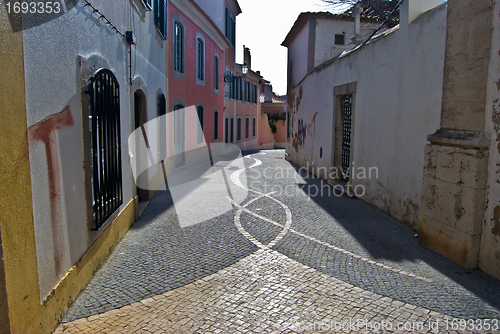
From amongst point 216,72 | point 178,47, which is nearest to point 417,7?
point 178,47

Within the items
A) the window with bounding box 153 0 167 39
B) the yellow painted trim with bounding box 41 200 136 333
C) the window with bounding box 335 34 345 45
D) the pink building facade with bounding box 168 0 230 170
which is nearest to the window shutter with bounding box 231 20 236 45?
the pink building facade with bounding box 168 0 230 170

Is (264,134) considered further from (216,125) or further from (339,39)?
(339,39)

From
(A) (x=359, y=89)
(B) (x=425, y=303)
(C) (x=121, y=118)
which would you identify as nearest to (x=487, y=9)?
(B) (x=425, y=303)

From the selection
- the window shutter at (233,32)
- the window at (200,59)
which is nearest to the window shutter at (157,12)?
the window at (200,59)

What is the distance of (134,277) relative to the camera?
4.44 m

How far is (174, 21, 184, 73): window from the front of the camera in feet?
42.5

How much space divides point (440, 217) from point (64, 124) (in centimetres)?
485

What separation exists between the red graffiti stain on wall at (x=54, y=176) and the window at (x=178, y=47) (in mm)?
9972

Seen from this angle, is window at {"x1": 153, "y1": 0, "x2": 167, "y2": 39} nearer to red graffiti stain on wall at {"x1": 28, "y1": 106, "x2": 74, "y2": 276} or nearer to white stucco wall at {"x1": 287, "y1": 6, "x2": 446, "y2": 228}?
white stucco wall at {"x1": 287, "y1": 6, "x2": 446, "y2": 228}

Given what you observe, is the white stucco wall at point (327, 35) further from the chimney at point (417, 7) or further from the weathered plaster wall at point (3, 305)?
the weathered plaster wall at point (3, 305)

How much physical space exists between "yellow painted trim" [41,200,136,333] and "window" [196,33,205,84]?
35.0ft

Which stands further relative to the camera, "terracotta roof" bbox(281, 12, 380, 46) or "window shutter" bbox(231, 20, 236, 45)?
"window shutter" bbox(231, 20, 236, 45)

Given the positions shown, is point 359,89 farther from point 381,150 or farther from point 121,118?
point 121,118

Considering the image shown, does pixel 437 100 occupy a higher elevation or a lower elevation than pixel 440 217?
higher
